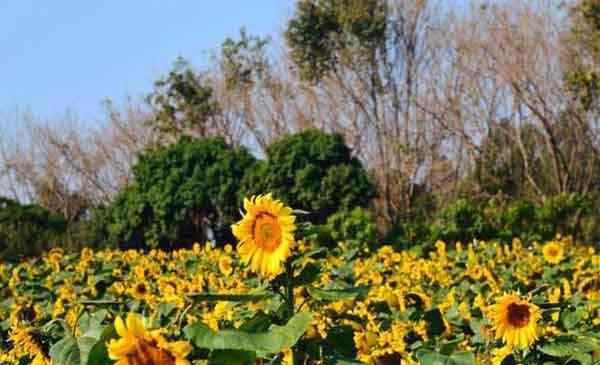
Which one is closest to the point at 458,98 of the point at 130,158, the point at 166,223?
the point at 166,223

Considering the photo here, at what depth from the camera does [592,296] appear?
4578 mm

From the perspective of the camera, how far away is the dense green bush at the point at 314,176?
44.1ft

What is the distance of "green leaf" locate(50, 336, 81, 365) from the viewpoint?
5.56ft

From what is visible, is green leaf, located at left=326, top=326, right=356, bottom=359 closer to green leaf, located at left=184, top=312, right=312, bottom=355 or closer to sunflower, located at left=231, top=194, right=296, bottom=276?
sunflower, located at left=231, top=194, right=296, bottom=276

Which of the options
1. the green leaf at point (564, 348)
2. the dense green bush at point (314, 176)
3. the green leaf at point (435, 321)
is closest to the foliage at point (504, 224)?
the dense green bush at point (314, 176)

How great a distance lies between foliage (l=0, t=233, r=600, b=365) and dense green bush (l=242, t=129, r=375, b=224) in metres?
5.25

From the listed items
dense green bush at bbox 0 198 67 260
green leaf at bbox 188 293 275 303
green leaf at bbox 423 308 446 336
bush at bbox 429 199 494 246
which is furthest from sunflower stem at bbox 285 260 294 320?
dense green bush at bbox 0 198 67 260

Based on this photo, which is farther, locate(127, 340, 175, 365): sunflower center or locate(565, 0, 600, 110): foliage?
locate(565, 0, 600, 110): foliage

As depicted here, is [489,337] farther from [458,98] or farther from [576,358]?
[458,98]

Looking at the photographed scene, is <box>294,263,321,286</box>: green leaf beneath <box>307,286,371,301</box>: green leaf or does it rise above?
above

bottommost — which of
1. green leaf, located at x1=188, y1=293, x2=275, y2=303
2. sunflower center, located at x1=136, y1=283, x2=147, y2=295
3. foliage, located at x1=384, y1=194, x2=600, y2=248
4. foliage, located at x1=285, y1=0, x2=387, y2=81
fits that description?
green leaf, located at x1=188, y1=293, x2=275, y2=303

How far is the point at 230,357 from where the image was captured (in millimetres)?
1579

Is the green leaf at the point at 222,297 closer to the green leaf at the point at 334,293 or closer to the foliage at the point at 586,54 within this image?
the green leaf at the point at 334,293

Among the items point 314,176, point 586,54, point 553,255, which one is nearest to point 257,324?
point 553,255
